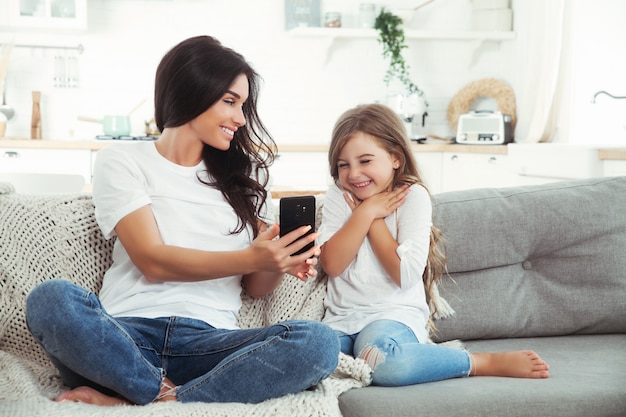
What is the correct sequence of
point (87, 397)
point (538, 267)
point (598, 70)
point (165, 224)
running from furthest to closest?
point (598, 70) → point (538, 267) → point (165, 224) → point (87, 397)

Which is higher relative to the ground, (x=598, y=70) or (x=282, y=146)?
(x=598, y=70)

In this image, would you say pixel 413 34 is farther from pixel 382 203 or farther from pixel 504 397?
pixel 504 397

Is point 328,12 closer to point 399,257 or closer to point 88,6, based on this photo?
point 88,6

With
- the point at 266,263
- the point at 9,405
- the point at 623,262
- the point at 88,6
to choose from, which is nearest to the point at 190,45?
the point at 266,263

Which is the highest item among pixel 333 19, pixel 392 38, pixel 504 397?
pixel 333 19

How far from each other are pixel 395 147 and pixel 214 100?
52cm

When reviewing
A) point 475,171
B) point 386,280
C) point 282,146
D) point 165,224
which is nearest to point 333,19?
point 282,146

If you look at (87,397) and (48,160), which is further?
(48,160)

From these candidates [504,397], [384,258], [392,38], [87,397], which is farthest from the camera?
[392,38]

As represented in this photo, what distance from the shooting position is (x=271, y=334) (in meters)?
1.57

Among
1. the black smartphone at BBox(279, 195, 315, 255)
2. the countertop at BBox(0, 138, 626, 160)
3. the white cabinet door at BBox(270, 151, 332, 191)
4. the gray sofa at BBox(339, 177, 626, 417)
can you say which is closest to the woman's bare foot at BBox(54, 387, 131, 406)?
the black smartphone at BBox(279, 195, 315, 255)

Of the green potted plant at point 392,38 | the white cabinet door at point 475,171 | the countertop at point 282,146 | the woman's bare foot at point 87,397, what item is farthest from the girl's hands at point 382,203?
the green potted plant at point 392,38

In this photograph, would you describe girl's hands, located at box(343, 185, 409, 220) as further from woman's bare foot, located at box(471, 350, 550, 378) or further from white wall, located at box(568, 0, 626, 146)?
white wall, located at box(568, 0, 626, 146)

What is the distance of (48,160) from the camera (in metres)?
4.45
